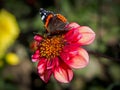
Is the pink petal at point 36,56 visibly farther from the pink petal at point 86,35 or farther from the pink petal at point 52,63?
the pink petal at point 86,35

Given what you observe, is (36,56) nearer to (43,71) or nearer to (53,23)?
(43,71)

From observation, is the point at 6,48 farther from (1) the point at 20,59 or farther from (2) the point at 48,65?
(2) the point at 48,65

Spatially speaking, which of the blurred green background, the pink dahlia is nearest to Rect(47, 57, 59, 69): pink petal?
the pink dahlia

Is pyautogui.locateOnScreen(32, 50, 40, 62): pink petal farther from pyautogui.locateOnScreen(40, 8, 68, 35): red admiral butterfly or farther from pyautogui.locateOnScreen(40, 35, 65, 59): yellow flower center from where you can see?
pyautogui.locateOnScreen(40, 8, 68, 35): red admiral butterfly

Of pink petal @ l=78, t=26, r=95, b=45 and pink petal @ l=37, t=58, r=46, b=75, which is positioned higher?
pink petal @ l=78, t=26, r=95, b=45

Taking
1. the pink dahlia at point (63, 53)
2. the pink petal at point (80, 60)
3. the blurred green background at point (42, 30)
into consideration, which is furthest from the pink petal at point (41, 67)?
the blurred green background at point (42, 30)

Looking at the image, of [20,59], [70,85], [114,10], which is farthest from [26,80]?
[114,10]

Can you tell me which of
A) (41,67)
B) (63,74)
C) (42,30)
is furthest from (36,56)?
(42,30)

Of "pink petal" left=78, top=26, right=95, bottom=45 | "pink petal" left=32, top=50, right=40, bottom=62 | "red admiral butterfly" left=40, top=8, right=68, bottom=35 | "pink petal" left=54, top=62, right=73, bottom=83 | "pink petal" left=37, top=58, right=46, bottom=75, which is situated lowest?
"pink petal" left=54, top=62, right=73, bottom=83
